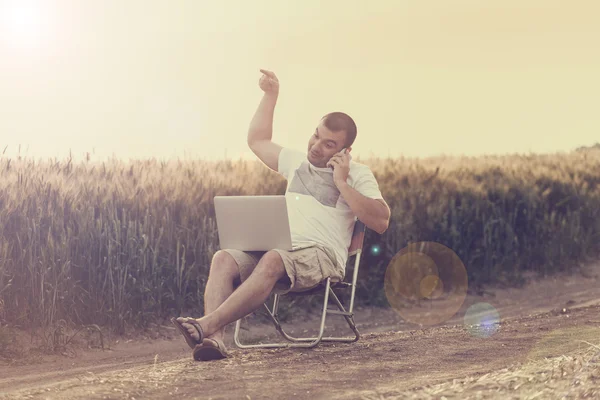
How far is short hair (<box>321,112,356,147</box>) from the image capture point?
202 inches

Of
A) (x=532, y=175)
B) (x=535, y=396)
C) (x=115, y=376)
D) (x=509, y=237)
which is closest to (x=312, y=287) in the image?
(x=115, y=376)

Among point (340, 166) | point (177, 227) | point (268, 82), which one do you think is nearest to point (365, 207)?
point (340, 166)

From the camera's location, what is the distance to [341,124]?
5.13 meters

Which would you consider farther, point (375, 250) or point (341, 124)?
point (375, 250)

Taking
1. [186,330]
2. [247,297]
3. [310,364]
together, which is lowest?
[310,364]

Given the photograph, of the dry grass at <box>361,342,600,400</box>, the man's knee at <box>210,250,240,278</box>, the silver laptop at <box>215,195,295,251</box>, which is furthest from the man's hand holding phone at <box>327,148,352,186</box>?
the dry grass at <box>361,342,600,400</box>

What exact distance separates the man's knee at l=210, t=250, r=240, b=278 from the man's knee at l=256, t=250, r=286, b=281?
0.51 ft

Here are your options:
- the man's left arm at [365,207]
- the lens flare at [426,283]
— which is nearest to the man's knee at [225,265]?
the man's left arm at [365,207]

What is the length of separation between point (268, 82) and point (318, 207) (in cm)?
89

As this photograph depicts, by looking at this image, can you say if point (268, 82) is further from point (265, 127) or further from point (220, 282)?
point (220, 282)

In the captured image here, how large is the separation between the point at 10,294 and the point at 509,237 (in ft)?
18.5

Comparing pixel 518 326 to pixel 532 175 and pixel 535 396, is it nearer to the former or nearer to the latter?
pixel 535 396

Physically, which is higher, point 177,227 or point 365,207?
point 365,207

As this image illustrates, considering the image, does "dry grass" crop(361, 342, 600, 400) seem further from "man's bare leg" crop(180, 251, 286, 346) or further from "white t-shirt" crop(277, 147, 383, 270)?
"white t-shirt" crop(277, 147, 383, 270)
